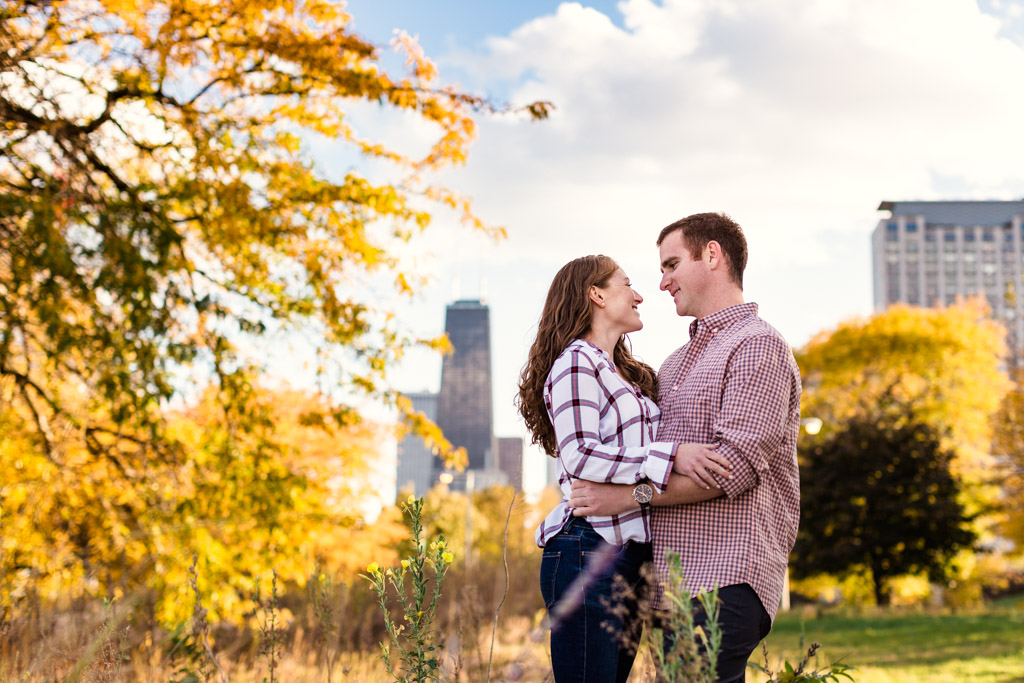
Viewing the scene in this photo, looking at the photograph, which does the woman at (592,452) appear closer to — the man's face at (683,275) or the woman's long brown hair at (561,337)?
the woman's long brown hair at (561,337)

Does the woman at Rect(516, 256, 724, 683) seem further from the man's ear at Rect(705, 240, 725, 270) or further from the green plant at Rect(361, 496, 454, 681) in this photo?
the green plant at Rect(361, 496, 454, 681)

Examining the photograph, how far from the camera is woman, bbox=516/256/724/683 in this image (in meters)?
2.10

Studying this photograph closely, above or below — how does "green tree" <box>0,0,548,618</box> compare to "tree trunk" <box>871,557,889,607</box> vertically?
above

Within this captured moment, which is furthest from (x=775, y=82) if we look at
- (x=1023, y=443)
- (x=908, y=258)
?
(x=908, y=258)

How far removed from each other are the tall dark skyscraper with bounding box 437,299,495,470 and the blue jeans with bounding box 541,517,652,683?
81599mm

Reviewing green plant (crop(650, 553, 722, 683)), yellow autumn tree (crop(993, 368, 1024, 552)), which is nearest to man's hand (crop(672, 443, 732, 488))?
green plant (crop(650, 553, 722, 683))

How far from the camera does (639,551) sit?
2.21 m

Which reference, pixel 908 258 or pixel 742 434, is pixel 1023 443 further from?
pixel 908 258

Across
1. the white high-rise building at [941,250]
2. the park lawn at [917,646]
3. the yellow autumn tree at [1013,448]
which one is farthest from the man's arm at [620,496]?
the white high-rise building at [941,250]

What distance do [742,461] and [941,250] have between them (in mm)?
94937

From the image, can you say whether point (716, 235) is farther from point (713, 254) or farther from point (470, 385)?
point (470, 385)

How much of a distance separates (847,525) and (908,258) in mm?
77845

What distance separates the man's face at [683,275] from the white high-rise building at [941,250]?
88785mm

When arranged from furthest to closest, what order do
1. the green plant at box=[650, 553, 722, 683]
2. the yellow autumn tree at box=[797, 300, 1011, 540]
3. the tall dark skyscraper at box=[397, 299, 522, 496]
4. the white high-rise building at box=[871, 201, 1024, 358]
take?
1. the tall dark skyscraper at box=[397, 299, 522, 496]
2. the white high-rise building at box=[871, 201, 1024, 358]
3. the yellow autumn tree at box=[797, 300, 1011, 540]
4. the green plant at box=[650, 553, 722, 683]
